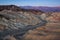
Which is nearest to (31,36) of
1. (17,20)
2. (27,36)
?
(27,36)

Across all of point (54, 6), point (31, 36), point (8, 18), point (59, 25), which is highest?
point (54, 6)

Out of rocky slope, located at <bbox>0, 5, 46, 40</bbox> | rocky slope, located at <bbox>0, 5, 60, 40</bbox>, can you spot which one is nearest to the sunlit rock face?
rocky slope, located at <bbox>0, 5, 60, 40</bbox>

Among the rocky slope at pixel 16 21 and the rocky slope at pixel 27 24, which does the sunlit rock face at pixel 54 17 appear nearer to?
the rocky slope at pixel 27 24

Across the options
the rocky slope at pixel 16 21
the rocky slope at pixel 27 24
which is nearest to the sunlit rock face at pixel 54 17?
the rocky slope at pixel 27 24

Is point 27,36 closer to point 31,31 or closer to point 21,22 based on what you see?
point 31,31

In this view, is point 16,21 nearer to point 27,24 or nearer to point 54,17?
point 27,24

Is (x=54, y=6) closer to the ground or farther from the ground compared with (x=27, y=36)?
farther from the ground

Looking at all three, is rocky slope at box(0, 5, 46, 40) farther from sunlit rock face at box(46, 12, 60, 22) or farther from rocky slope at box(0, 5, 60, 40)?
sunlit rock face at box(46, 12, 60, 22)

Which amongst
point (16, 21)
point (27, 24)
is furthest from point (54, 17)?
point (16, 21)

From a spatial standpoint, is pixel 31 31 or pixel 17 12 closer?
pixel 31 31

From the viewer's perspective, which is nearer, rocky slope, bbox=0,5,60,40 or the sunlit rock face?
rocky slope, bbox=0,5,60,40

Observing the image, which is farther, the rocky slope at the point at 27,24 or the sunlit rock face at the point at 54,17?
the sunlit rock face at the point at 54,17
